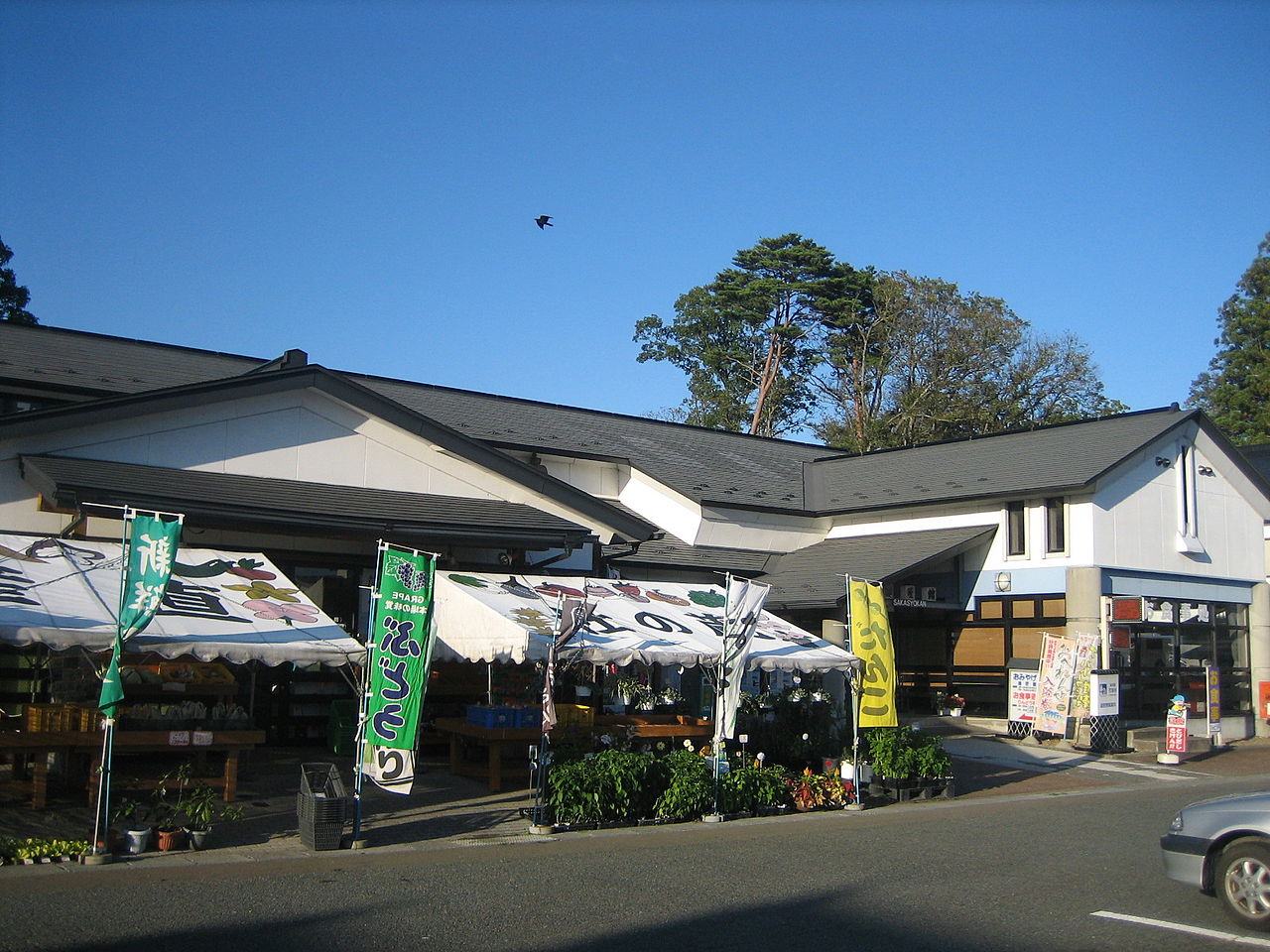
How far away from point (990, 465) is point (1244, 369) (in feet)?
93.9

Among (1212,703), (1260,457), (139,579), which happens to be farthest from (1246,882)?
(1260,457)

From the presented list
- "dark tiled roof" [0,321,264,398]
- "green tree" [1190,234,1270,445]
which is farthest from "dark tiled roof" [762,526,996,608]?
"green tree" [1190,234,1270,445]

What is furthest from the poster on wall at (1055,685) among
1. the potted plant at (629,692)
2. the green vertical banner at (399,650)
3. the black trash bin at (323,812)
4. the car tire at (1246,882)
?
the black trash bin at (323,812)

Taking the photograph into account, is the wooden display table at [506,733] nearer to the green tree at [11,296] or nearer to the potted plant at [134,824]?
the potted plant at [134,824]

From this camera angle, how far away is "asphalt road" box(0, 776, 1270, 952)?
7.69 m

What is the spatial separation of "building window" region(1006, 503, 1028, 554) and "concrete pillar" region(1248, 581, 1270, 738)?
7467 millimetres

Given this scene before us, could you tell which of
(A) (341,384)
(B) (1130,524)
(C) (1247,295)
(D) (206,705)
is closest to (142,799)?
(D) (206,705)

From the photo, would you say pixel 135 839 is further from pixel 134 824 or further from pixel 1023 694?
pixel 1023 694

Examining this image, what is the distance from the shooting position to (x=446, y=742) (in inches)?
709

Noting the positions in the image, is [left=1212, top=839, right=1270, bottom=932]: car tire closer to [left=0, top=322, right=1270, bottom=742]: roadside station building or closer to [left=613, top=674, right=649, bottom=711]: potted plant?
[left=613, top=674, right=649, bottom=711]: potted plant

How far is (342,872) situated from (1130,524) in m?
20.0

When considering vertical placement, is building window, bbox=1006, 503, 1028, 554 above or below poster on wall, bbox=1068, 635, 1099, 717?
above

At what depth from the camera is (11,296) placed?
3966cm

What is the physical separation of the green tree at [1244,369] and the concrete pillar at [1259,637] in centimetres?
1953
